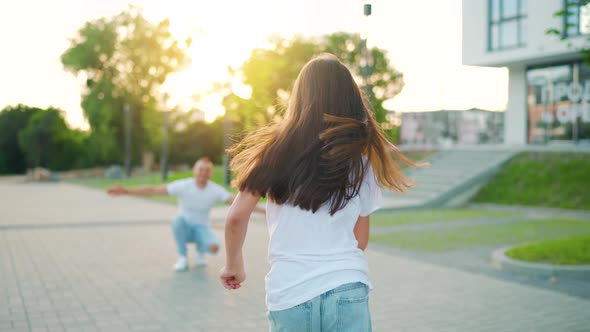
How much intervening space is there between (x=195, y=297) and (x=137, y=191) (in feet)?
4.18

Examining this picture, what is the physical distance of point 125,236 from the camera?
1177 cm

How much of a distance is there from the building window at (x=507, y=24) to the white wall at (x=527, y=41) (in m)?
0.23

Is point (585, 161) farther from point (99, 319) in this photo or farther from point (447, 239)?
point (99, 319)

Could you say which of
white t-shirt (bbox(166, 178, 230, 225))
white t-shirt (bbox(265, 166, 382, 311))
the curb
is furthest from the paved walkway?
white t-shirt (bbox(265, 166, 382, 311))

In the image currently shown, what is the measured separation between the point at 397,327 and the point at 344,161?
3455 millimetres

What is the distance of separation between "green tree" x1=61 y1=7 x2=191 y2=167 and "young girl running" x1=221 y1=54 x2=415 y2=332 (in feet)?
171

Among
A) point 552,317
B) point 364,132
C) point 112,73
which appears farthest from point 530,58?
point 112,73

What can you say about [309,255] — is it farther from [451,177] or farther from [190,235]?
[451,177]

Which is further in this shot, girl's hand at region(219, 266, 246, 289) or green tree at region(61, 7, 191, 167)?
green tree at region(61, 7, 191, 167)

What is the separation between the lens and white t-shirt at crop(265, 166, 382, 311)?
218cm

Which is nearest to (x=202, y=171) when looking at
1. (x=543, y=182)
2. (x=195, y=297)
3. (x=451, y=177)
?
(x=195, y=297)

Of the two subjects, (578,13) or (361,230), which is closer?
(361,230)

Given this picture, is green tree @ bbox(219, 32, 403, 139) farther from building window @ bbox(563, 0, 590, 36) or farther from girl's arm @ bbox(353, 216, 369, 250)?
girl's arm @ bbox(353, 216, 369, 250)

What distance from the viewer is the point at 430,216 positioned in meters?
16.0
